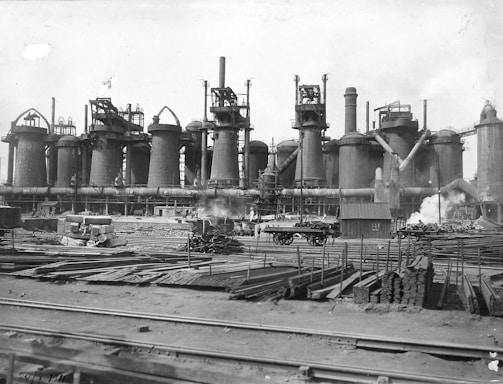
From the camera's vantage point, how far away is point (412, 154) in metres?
65.6

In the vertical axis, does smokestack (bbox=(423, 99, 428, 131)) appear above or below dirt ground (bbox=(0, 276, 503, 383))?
above

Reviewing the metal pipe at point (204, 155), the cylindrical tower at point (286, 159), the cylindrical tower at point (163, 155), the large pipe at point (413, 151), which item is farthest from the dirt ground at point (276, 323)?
the cylindrical tower at point (286, 159)

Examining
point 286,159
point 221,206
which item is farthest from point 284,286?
point 286,159

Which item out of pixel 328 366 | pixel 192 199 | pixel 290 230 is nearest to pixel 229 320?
pixel 328 366

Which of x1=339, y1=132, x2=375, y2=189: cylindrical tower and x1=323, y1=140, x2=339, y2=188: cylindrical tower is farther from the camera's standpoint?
x1=323, y1=140, x2=339, y2=188: cylindrical tower

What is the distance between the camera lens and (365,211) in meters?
37.1

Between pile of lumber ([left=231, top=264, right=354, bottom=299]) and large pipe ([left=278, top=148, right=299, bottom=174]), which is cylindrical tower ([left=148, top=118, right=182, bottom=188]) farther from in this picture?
pile of lumber ([left=231, top=264, right=354, bottom=299])

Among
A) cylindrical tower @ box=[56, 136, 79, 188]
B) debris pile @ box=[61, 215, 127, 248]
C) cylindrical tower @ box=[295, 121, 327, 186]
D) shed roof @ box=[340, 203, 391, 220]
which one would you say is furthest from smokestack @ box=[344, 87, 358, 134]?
debris pile @ box=[61, 215, 127, 248]

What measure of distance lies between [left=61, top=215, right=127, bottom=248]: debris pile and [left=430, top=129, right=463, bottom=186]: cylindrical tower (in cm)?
5267

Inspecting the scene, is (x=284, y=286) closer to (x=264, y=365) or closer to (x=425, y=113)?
(x=264, y=365)

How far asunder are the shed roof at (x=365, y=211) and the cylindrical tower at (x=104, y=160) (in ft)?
154

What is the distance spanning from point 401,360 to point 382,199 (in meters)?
52.6

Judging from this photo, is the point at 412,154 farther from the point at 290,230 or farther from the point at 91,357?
the point at 91,357

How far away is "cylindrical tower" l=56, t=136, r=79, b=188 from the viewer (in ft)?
260
